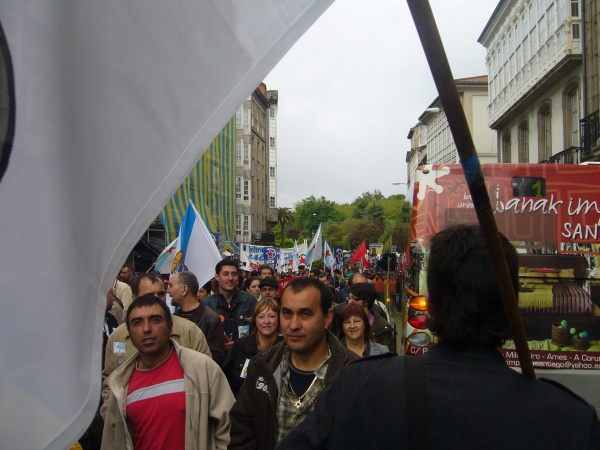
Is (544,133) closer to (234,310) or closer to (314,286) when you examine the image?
(234,310)

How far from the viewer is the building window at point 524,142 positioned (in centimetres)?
3306

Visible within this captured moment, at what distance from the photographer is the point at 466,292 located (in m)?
1.91

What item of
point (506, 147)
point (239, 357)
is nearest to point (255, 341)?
point (239, 357)

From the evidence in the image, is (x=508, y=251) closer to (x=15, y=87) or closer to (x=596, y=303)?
(x=15, y=87)

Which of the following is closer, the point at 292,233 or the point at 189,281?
the point at 189,281

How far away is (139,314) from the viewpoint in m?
4.17

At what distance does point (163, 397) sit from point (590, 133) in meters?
21.8

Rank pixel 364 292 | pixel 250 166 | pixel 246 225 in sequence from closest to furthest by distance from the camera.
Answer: pixel 364 292 < pixel 250 166 < pixel 246 225

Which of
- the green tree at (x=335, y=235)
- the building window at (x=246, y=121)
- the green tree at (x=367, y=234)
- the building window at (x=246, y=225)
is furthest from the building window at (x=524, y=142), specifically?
the green tree at (x=335, y=235)

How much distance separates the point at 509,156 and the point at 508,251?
119 ft

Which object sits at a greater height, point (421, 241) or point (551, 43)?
point (551, 43)

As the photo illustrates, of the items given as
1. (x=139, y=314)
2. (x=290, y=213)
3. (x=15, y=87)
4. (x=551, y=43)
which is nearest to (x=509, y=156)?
(x=551, y=43)

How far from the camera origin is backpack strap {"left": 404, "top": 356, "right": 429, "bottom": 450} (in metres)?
1.74

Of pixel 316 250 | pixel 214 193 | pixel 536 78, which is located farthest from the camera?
pixel 536 78
